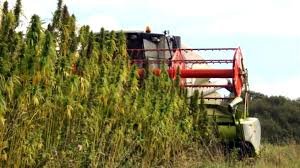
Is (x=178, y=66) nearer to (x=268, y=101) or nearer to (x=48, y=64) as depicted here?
(x=48, y=64)

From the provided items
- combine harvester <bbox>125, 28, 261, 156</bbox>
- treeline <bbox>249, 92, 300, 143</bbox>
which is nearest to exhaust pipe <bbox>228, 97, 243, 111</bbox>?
combine harvester <bbox>125, 28, 261, 156</bbox>

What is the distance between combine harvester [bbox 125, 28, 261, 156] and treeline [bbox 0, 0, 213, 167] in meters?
1.80

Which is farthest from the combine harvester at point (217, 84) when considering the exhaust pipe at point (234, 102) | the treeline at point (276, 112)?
the treeline at point (276, 112)

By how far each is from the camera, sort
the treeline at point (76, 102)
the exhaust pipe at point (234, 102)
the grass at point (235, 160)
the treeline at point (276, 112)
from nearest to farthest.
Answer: the treeline at point (76, 102) → the grass at point (235, 160) → the exhaust pipe at point (234, 102) → the treeline at point (276, 112)

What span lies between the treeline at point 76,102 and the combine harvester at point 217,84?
180 centimetres

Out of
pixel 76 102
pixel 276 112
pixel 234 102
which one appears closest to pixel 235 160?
pixel 234 102

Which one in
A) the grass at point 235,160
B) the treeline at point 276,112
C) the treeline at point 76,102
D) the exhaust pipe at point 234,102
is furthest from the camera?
the treeline at point 276,112

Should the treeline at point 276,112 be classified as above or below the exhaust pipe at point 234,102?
below

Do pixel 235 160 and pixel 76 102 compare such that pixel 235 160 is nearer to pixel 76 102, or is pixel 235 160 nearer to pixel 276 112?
pixel 76 102

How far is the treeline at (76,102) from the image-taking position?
21.1ft

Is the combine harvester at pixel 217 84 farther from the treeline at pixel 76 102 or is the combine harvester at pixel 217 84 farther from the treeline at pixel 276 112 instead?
the treeline at pixel 276 112

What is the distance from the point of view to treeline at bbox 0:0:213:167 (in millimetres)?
6445

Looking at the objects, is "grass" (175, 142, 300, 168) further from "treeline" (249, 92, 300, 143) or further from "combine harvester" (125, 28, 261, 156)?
"treeline" (249, 92, 300, 143)

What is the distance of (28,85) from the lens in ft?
21.3
